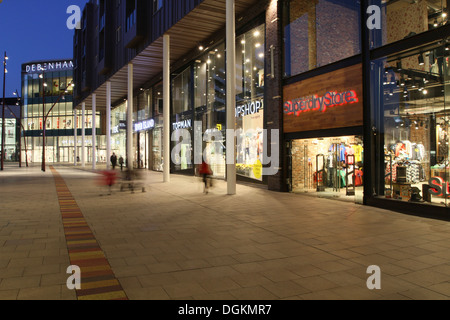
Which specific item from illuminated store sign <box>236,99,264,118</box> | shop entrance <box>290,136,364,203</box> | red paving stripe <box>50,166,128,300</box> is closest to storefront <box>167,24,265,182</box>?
illuminated store sign <box>236,99,264,118</box>

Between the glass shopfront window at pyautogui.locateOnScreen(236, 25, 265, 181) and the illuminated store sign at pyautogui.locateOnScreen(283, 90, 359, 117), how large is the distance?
7.02 ft

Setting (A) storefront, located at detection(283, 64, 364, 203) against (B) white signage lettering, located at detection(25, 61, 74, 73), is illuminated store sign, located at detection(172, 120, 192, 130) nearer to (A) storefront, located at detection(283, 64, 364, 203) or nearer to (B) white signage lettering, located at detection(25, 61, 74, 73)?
(A) storefront, located at detection(283, 64, 364, 203)

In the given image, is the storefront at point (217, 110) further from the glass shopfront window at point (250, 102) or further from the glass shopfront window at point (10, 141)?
the glass shopfront window at point (10, 141)

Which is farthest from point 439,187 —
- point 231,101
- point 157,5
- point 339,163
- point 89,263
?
point 157,5

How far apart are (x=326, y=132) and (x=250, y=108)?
5.34 metres

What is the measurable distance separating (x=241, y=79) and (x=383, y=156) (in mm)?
9093

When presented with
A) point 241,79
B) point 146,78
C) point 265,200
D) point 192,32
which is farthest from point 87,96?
point 265,200

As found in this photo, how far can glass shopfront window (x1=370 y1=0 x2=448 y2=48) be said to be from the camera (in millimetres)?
9227

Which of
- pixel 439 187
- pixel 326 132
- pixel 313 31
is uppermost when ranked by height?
pixel 313 31

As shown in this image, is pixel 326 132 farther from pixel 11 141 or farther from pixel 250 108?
pixel 11 141

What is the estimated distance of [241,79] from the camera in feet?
57.6

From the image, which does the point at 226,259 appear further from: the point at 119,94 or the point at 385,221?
the point at 119,94

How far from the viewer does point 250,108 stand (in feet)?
54.2

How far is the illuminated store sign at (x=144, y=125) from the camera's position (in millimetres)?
29709
